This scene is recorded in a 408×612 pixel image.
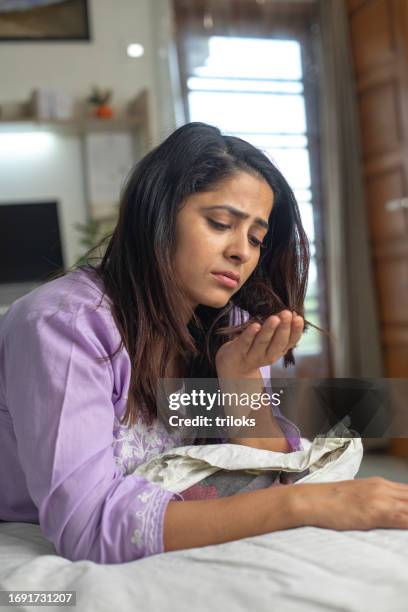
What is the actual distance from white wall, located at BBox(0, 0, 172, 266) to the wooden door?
3.62ft

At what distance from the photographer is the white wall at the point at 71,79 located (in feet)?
12.9

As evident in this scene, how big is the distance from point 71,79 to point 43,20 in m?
0.35

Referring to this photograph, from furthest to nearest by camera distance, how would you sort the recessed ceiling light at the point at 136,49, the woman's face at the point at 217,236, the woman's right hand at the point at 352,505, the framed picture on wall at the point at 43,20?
1. the recessed ceiling light at the point at 136,49
2. the framed picture on wall at the point at 43,20
3. the woman's face at the point at 217,236
4. the woman's right hand at the point at 352,505

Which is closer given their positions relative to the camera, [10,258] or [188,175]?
[188,175]

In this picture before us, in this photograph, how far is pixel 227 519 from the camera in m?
0.70

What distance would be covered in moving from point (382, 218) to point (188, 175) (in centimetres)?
304

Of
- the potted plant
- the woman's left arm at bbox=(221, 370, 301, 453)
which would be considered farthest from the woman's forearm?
the potted plant

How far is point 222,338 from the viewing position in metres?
1.04

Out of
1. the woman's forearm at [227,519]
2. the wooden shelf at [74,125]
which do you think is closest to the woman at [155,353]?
the woman's forearm at [227,519]

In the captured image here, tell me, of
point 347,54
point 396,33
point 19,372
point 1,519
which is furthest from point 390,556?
point 347,54

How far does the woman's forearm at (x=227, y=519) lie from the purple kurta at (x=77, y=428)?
15 mm

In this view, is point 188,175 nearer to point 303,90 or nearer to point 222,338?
point 222,338

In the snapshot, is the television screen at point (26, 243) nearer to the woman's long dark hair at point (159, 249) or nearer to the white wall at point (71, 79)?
the white wall at point (71, 79)

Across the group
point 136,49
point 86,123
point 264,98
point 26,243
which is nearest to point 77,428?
point 26,243
